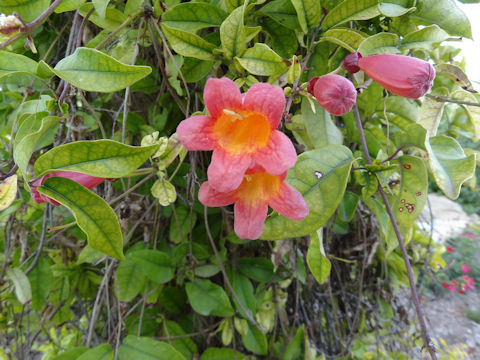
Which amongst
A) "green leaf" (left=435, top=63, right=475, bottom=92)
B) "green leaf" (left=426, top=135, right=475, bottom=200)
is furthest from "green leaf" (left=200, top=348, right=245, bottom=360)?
"green leaf" (left=435, top=63, right=475, bottom=92)

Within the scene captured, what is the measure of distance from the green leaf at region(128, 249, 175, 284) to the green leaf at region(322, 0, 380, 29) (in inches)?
21.1

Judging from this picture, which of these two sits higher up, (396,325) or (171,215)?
(171,215)

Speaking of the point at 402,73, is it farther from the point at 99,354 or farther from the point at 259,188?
the point at 99,354

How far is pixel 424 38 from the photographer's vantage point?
0.50 meters

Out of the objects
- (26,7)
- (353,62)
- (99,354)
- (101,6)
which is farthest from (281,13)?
(99,354)

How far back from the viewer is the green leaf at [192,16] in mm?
491

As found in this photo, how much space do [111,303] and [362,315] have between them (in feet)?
2.55

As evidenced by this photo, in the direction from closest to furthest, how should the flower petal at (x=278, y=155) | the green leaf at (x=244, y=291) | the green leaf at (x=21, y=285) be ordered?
the flower petal at (x=278, y=155) → the green leaf at (x=21, y=285) → the green leaf at (x=244, y=291)

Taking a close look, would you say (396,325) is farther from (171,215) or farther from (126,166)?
(126,166)

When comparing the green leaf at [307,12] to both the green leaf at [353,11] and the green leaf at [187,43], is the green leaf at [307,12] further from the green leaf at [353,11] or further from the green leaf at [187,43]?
the green leaf at [187,43]

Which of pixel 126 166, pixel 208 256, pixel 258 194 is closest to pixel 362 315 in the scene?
pixel 208 256

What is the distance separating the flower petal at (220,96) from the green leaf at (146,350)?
0.43m

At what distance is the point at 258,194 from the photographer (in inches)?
15.9

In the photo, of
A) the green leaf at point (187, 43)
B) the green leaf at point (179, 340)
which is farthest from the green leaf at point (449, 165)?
the green leaf at point (179, 340)
